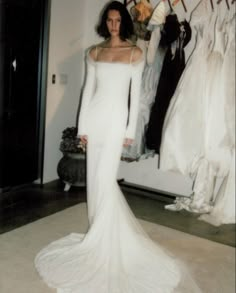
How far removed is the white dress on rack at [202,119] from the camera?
2.14ft

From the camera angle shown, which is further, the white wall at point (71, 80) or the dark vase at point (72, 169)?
the dark vase at point (72, 169)

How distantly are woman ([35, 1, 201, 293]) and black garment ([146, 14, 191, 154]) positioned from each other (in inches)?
4.3

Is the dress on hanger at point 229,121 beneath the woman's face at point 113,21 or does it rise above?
beneath

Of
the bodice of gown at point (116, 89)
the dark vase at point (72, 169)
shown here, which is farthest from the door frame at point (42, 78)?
the bodice of gown at point (116, 89)

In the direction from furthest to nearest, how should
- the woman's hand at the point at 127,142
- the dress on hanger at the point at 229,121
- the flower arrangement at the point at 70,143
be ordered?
the flower arrangement at the point at 70,143, the woman's hand at the point at 127,142, the dress on hanger at the point at 229,121

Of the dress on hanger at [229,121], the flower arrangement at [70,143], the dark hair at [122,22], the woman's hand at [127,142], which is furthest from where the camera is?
the flower arrangement at [70,143]

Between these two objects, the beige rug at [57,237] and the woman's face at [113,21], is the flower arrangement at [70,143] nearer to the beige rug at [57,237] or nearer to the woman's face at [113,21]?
the beige rug at [57,237]

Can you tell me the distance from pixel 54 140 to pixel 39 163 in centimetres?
26

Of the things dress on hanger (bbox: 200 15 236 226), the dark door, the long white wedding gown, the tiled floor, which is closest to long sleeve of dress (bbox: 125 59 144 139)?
the long white wedding gown

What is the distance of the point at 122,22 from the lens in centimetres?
120

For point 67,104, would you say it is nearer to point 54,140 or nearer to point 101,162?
point 54,140

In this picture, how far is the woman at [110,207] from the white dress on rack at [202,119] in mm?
438

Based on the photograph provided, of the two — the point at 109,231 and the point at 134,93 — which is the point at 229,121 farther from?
the point at 109,231

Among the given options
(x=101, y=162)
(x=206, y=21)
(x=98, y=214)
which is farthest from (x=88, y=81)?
(x=206, y=21)
